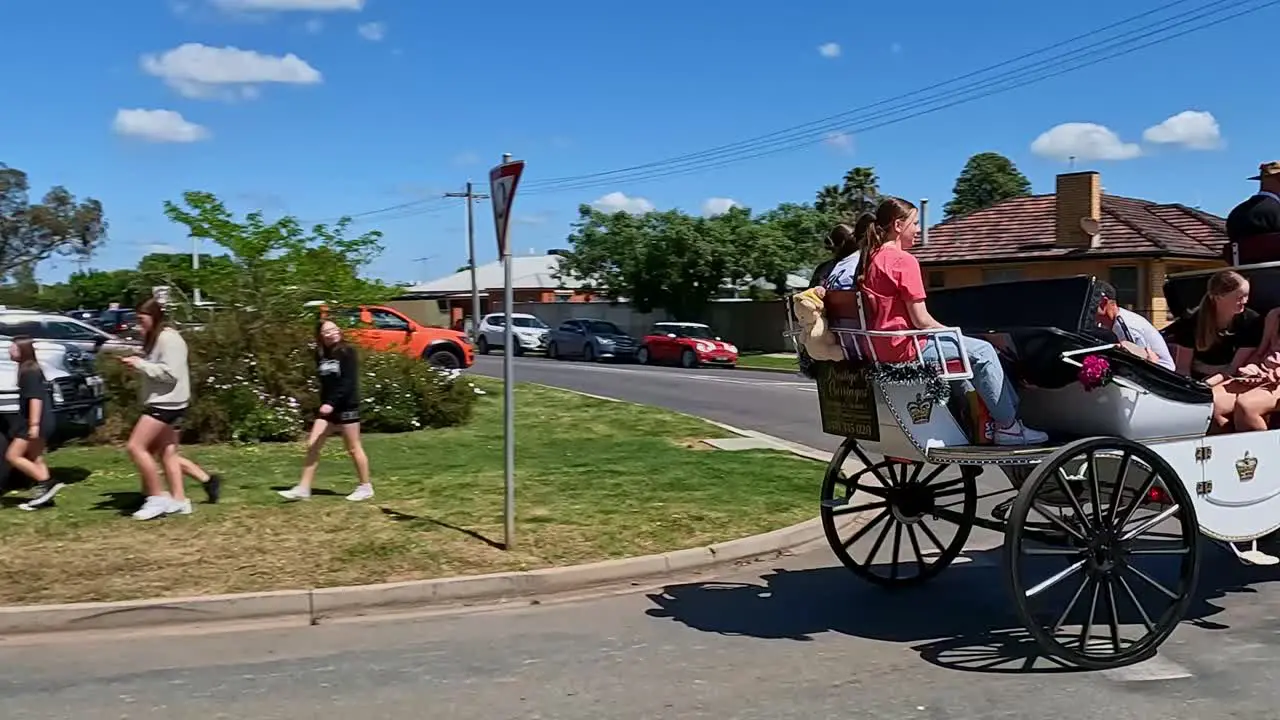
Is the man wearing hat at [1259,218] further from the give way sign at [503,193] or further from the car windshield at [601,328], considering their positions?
the car windshield at [601,328]

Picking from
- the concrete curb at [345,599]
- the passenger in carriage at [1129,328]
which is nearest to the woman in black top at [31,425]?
the concrete curb at [345,599]

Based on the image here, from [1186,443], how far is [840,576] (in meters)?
2.55

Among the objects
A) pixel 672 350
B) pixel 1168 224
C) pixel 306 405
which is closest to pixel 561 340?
pixel 672 350

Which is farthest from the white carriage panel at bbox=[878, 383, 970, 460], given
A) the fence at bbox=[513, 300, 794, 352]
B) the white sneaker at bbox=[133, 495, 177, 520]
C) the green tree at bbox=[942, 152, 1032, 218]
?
the green tree at bbox=[942, 152, 1032, 218]

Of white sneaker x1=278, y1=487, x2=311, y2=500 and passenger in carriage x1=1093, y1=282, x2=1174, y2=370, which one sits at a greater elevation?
passenger in carriage x1=1093, y1=282, x2=1174, y2=370

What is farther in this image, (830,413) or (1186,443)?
(830,413)

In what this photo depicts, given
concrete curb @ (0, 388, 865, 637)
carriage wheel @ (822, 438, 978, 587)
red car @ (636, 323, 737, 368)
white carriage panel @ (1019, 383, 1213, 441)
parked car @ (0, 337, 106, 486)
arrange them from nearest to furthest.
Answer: white carriage panel @ (1019, 383, 1213, 441) < concrete curb @ (0, 388, 865, 637) < carriage wheel @ (822, 438, 978, 587) < parked car @ (0, 337, 106, 486) < red car @ (636, 323, 737, 368)

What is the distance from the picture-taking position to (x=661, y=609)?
6945 millimetres

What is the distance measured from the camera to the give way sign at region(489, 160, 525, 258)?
25.6ft

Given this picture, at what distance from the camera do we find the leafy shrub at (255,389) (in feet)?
44.8

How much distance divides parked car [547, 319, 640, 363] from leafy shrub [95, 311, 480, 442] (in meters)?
25.1

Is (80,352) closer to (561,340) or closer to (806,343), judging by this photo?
(806,343)

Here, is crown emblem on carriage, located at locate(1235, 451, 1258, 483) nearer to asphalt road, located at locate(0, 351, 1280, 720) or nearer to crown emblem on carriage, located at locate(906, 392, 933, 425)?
asphalt road, located at locate(0, 351, 1280, 720)

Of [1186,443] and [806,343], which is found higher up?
[806,343]
